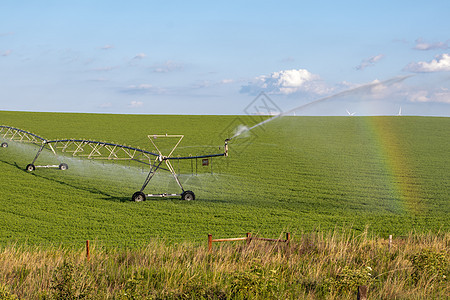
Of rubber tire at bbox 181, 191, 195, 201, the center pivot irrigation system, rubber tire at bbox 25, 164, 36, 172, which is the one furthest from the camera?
rubber tire at bbox 25, 164, 36, 172

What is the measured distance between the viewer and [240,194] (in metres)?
29.2

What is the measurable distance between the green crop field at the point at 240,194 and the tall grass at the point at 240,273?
12.7ft

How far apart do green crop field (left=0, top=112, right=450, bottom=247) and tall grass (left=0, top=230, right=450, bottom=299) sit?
3.89 m

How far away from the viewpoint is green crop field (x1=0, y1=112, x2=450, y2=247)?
20922 millimetres

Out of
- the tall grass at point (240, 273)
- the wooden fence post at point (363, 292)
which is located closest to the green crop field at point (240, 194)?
the tall grass at point (240, 273)

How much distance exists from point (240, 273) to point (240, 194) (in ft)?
59.8

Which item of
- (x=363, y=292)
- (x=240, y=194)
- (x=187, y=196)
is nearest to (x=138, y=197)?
(x=187, y=196)

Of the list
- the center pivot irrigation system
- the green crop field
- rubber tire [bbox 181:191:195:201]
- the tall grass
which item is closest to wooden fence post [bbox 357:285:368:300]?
the tall grass

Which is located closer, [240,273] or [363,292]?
[363,292]

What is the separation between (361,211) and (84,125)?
200ft

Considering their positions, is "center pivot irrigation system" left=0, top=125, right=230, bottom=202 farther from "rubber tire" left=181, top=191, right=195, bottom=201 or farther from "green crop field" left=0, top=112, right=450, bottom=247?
"green crop field" left=0, top=112, right=450, bottom=247

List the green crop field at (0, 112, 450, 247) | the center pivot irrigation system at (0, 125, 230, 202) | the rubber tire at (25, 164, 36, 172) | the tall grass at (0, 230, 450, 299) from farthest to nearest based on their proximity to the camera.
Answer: the rubber tire at (25, 164, 36, 172)
the center pivot irrigation system at (0, 125, 230, 202)
the green crop field at (0, 112, 450, 247)
the tall grass at (0, 230, 450, 299)

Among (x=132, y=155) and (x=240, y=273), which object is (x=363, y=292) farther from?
(x=132, y=155)

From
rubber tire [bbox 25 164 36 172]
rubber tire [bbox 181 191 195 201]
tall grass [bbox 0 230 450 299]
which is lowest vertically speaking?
tall grass [bbox 0 230 450 299]
